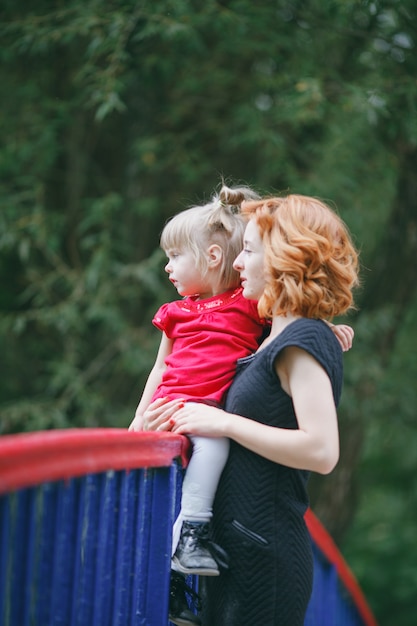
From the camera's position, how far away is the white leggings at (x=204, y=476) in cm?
203

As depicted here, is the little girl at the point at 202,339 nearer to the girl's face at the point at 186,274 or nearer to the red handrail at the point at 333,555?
the girl's face at the point at 186,274

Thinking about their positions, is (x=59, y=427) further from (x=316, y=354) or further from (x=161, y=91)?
(x=316, y=354)

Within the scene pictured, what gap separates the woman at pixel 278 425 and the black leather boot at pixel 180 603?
5 cm

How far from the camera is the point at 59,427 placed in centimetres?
568

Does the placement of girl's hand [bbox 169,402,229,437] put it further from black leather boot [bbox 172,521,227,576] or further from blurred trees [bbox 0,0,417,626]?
blurred trees [bbox 0,0,417,626]

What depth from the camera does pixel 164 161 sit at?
6617mm

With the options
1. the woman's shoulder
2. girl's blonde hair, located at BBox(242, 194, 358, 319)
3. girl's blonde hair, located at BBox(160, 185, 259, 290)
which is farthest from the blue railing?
girl's blonde hair, located at BBox(160, 185, 259, 290)

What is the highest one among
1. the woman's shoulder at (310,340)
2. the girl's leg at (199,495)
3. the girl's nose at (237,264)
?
the girl's nose at (237,264)

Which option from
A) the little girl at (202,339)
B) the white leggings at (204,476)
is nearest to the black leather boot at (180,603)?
the little girl at (202,339)

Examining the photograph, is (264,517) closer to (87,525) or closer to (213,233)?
(87,525)

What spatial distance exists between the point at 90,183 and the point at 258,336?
5.10m

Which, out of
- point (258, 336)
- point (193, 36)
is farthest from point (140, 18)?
point (258, 336)

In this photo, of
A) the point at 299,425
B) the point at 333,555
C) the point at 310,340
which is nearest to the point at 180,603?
the point at 299,425

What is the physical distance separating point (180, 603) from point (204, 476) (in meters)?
0.37
